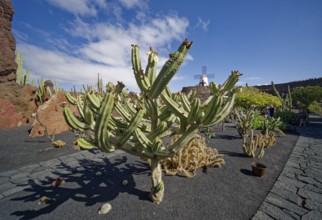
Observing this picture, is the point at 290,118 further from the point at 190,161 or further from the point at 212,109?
the point at 212,109

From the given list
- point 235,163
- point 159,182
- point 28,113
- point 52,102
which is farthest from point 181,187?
point 28,113

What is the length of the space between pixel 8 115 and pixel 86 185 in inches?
317

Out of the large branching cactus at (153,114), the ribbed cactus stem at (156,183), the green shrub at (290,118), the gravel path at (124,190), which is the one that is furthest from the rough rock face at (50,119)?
the green shrub at (290,118)

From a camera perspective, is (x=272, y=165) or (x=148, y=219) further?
(x=272, y=165)

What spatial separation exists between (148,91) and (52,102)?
7770 mm

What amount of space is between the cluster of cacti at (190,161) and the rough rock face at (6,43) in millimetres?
10181

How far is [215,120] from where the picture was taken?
7.30 feet

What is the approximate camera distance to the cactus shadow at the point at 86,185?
2675 millimetres

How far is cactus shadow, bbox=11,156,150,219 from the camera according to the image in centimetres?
268

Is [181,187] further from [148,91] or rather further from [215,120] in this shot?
[148,91]

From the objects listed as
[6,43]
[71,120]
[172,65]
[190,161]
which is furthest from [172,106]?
[6,43]

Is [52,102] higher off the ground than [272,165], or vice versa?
[52,102]

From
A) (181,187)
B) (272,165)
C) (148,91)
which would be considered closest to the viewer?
(148,91)

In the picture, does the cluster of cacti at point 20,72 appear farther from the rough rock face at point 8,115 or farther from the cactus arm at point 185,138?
the cactus arm at point 185,138
